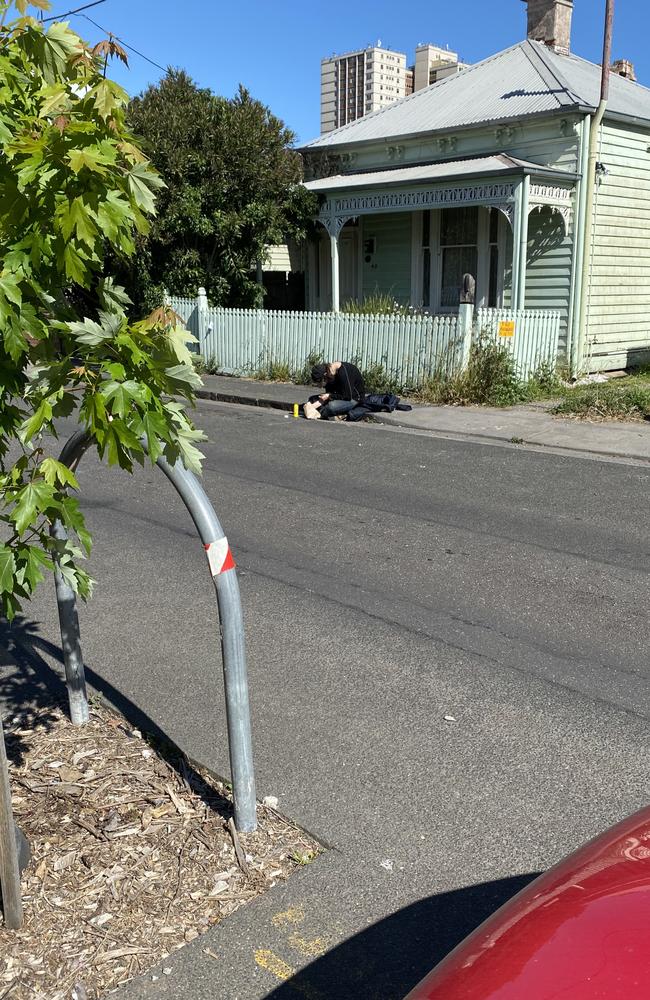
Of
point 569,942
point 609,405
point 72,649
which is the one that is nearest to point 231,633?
point 72,649

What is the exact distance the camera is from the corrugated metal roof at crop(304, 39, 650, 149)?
1758cm

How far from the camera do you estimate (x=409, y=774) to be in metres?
3.66

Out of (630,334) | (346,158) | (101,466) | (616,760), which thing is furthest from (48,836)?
(346,158)

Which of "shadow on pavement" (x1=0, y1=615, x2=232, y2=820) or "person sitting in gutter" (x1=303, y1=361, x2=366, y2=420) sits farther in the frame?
"person sitting in gutter" (x1=303, y1=361, x2=366, y2=420)

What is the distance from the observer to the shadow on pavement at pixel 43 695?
3672mm

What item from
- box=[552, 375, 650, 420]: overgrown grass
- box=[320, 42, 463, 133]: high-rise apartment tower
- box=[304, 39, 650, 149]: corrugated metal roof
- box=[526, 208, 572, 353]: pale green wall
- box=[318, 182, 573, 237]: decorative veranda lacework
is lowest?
box=[552, 375, 650, 420]: overgrown grass

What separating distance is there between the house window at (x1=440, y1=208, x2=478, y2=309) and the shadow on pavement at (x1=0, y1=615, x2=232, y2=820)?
16.1m

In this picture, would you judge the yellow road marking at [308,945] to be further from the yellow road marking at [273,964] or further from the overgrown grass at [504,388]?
the overgrown grass at [504,388]

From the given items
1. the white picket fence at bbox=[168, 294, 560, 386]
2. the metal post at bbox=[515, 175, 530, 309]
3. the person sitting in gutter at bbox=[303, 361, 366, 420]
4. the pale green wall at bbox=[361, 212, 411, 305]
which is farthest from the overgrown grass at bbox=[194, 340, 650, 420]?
the pale green wall at bbox=[361, 212, 411, 305]

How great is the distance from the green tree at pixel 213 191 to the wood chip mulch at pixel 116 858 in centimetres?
1699

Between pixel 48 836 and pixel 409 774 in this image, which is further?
pixel 409 774

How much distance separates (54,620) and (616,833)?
13.4 feet

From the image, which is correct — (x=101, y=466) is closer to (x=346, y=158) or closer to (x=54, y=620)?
(x=54, y=620)

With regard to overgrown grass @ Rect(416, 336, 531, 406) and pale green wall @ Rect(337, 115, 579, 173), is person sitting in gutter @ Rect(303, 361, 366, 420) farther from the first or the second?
pale green wall @ Rect(337, 115, 579, 173)
